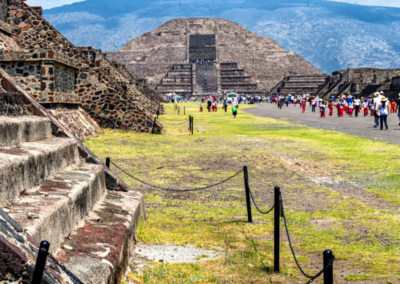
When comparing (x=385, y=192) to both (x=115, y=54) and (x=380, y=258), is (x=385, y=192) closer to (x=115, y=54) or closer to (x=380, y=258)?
(x=380, y=258)

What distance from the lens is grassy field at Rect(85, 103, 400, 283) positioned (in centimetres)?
483

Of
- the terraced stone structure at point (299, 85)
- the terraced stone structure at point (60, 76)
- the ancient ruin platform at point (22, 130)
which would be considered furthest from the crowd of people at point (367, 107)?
the terraced stone structure at point (299, 85)

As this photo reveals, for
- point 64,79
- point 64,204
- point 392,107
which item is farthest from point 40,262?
point 392,107

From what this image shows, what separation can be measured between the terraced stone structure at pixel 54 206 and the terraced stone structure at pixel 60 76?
7.61 metres

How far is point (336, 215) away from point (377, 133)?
1364 cm

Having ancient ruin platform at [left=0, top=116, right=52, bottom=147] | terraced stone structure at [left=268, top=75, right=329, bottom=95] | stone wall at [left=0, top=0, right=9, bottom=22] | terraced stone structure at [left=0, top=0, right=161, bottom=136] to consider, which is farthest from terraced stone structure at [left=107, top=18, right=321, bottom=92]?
ancient ruin platform at [left=0, top=116, right=52, bottom=147]

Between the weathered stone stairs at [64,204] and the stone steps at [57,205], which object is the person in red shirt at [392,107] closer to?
the weathered stone stairs at [64,204]

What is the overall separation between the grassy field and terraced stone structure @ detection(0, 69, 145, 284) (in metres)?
0.46

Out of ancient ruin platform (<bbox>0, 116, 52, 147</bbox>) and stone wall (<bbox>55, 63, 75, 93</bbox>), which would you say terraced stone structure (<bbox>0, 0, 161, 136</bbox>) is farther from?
ancient ruin platform (<bbox>0, 116, 52, 147</bbox>)

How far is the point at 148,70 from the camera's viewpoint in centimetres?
10150

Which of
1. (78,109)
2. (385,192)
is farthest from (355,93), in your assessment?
(385,192)

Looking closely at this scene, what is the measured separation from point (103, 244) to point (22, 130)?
60.8 inches

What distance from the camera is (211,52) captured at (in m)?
111

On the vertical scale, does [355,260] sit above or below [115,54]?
below
